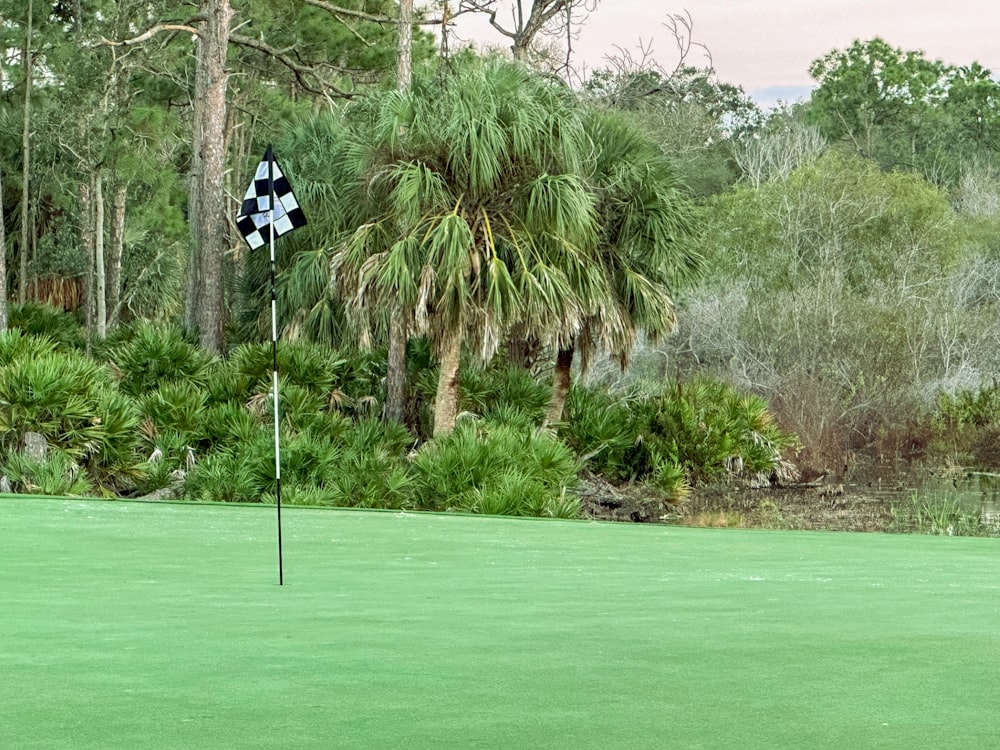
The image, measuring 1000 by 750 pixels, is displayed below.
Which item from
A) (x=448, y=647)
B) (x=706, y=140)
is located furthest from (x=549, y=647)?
(x=706, y=140)

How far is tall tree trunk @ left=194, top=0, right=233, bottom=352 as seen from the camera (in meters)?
26.6

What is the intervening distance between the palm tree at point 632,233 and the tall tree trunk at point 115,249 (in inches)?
657

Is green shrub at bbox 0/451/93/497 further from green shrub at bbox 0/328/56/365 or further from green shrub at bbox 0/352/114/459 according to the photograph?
green shrub at bbox 0/328/56/365

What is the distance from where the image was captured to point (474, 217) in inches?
827

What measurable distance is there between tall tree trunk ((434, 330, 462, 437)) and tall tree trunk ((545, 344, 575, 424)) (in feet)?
8.38

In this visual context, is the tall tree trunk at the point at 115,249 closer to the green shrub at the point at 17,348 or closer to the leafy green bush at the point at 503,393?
the leafy green bush at the point at 503,393

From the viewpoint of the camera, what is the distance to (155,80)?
1551 inches

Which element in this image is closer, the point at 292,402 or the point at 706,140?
the point at 292,402

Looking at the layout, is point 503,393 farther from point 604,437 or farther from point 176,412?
point 176,412

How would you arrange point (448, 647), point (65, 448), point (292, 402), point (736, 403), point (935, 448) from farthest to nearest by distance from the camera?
point (935, 448) < point (736, 403) < point (292, 402) < point (65, 448) < point (448, 647)

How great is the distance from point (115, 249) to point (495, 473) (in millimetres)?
21560

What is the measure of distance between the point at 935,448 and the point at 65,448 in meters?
20.0

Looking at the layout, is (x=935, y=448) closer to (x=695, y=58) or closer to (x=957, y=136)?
(x=695, y=58)

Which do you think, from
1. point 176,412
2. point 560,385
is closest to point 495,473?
point 176,412
